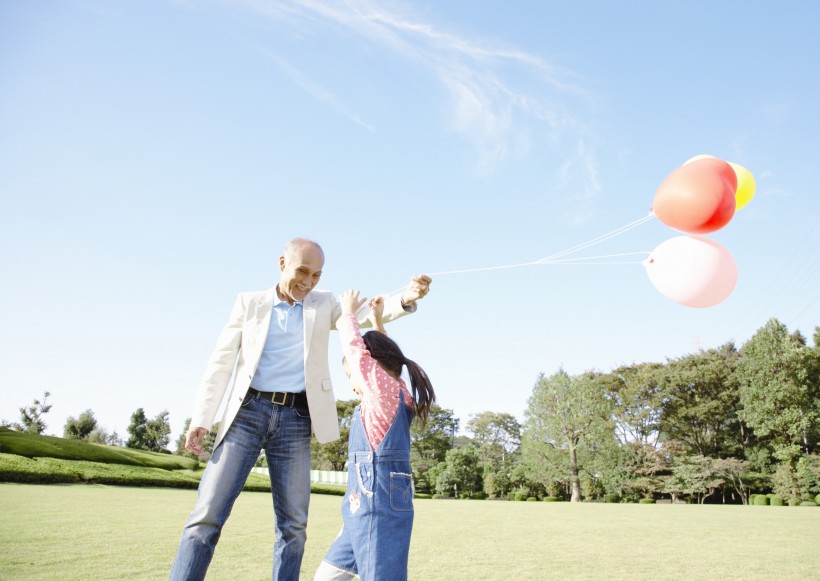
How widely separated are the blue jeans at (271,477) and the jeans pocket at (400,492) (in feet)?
2.31

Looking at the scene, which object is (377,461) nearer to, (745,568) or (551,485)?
(745,568)

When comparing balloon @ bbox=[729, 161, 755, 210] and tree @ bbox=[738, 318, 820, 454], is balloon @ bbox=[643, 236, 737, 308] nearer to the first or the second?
balloon @ bbox=[729, 161, 755, 210]

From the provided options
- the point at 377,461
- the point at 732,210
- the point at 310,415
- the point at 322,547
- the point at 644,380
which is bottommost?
the point at 322,547

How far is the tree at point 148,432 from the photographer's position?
44156 millimetres

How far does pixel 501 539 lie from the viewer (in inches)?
324

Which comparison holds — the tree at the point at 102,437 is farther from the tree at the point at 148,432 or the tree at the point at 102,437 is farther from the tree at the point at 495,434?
the tree at the point at 495,434

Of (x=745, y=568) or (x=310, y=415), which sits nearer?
(x=310, y=415)

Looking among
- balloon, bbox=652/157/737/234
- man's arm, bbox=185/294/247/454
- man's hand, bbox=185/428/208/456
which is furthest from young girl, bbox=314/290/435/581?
balloon, bbox=652/157/737/234

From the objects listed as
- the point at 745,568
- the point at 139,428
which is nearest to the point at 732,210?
the point at 745,568

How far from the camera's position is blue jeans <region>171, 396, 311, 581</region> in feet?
9.53

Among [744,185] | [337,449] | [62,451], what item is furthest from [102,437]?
[744,185]

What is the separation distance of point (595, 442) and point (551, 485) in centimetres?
Result: 399

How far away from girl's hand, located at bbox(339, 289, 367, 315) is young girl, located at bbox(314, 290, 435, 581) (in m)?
0.09

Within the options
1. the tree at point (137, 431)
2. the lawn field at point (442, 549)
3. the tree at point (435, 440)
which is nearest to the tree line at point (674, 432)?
the tree at point (435, 440)
